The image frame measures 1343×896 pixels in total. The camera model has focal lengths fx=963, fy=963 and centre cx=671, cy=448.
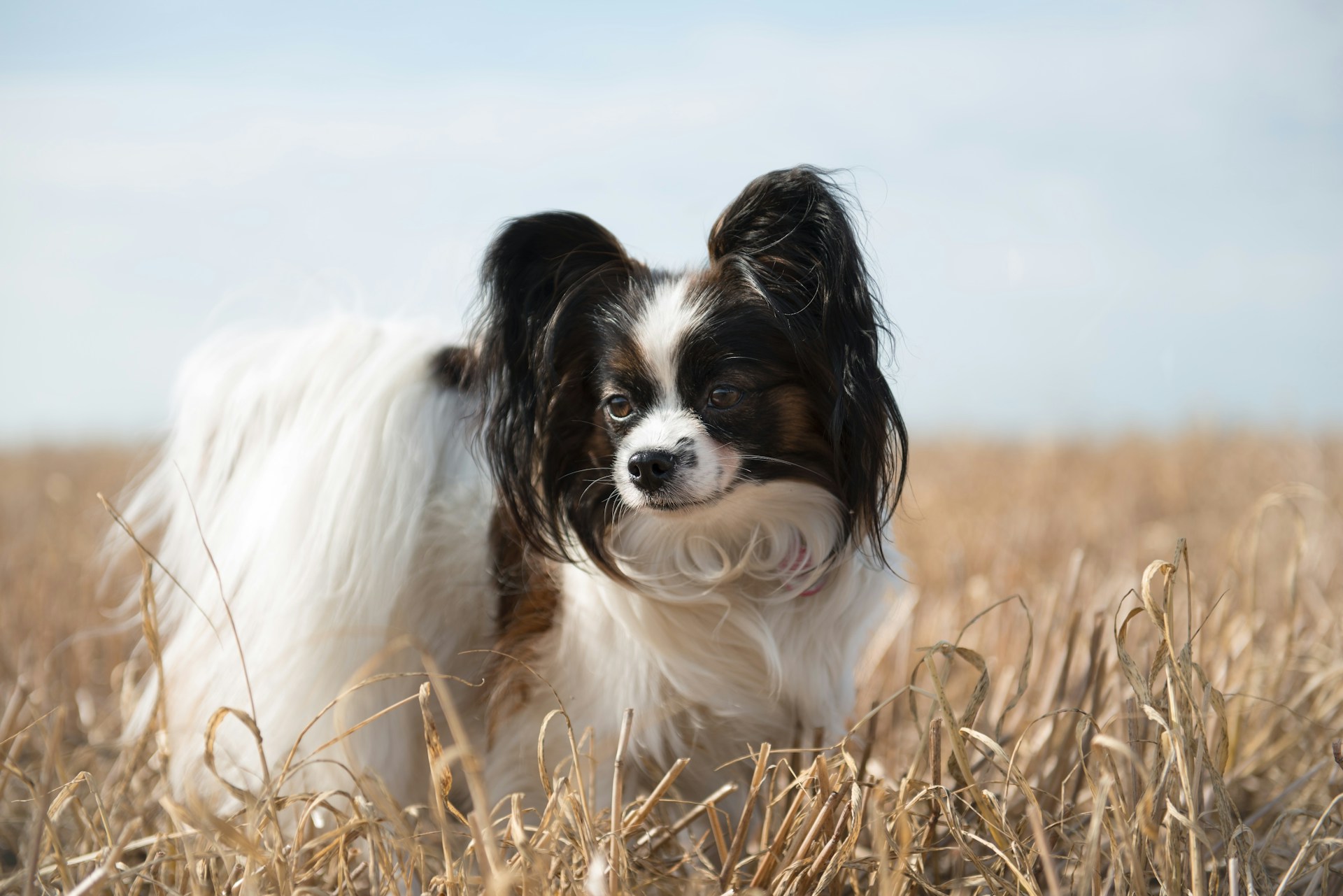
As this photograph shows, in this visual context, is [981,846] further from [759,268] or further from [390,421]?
[390,421]

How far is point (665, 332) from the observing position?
2.22 meters

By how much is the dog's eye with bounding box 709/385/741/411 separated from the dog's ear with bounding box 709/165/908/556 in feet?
0.59

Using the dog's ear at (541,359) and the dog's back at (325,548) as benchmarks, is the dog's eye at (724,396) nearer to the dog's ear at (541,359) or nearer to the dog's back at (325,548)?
the dog's ear at (541,359)

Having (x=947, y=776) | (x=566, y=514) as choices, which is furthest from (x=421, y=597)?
(x=947, y=776)

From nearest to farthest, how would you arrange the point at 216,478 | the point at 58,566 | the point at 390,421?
the point at 390,421
the point at 216,478
the point at 58,566

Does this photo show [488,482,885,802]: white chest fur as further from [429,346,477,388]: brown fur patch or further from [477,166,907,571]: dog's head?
[429,346,477,388]: brown fur patch

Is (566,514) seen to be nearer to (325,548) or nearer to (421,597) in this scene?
(421,597)

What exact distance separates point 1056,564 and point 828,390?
3.36 m

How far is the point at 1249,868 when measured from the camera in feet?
6.10

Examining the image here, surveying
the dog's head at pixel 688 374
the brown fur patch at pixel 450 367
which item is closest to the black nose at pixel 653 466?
the dog's head at pixel 688 374

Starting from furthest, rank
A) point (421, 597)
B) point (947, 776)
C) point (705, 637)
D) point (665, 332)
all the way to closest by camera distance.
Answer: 1. point (947, 776)
2. point (421, 597)
3. point (705, 637)
4. point (665, 332)

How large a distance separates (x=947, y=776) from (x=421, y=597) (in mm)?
1598

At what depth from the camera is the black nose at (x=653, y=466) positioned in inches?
82.3

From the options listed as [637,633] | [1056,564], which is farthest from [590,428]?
[1056,564]
